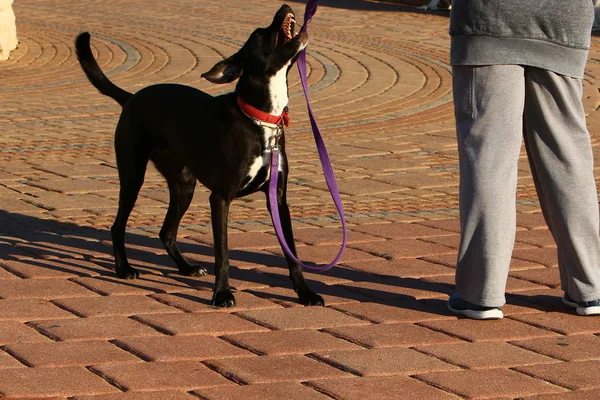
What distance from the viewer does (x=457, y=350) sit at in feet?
14.3

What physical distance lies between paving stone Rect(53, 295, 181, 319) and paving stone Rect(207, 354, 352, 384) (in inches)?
29.7

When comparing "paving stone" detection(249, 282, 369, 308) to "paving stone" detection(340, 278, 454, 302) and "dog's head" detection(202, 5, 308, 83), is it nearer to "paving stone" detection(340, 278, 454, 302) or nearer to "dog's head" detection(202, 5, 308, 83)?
"paving stone" detection(340, 278, 454, 302)

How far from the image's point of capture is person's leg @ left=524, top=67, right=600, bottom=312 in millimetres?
4707

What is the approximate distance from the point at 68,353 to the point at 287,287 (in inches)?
53.1

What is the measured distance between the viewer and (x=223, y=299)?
4930mm

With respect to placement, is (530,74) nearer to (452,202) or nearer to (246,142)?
(246,142)

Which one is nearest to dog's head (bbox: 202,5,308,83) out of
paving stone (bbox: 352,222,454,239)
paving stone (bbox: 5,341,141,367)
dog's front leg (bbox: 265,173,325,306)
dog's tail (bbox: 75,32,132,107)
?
dog's front leg (bbox: 265,173,325,306)

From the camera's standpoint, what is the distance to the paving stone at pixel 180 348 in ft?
13.8

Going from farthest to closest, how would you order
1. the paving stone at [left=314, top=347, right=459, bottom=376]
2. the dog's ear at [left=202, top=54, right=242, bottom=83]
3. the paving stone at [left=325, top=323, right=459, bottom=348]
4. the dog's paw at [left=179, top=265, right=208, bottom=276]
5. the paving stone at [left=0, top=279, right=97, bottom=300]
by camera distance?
the dog's paw at [left=179, top=265, right=208, bottom=276] → the paving stone at [left=0, top=279, right=97, bottom=300] → the dog's ear at [left=202, top=54, right=242, bottom=83] → the paving stone at [left=325, top=323, right=459, bottom=348] → the paving stone at [left=314, top=347, right=459, bottom=376]

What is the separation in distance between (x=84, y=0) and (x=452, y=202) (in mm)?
14540

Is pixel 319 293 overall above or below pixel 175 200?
below

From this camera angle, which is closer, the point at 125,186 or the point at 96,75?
the point at 125,186

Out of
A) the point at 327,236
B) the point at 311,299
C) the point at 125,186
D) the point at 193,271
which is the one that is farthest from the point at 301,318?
the point at 327,236

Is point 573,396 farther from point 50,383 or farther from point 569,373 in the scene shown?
point 50,383
